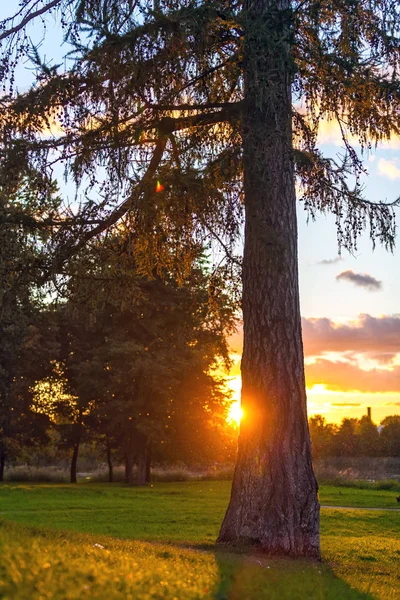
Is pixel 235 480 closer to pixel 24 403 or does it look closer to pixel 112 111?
pixel 112 111

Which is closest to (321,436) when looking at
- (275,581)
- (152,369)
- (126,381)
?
(126,381)

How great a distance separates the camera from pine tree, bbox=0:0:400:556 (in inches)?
400

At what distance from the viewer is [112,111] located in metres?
11.0

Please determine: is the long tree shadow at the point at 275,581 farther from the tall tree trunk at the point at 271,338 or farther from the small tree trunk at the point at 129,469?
the small tree trunk at the point at 129,469

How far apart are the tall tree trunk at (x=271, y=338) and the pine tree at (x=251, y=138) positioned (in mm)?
21

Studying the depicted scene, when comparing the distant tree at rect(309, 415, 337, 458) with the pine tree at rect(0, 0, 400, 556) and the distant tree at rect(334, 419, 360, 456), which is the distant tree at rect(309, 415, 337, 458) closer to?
the distant tree at rect(334, 419, 360, 456)

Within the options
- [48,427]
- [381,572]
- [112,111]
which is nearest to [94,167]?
[112,111]

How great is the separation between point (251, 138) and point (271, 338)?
3.03m

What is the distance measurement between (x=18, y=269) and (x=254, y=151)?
4.98 m

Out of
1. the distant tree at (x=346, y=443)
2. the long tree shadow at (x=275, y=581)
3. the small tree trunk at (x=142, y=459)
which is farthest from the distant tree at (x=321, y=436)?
the long tree shadow at (x=275, y=581)

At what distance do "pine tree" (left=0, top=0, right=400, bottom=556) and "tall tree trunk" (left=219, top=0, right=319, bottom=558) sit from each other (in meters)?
0.02

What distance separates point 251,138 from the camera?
10.5 m

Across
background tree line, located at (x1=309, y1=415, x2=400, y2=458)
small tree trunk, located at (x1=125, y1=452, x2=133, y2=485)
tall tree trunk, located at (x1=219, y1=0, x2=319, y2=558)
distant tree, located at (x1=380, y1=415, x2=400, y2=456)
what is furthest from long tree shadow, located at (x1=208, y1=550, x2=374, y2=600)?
distant tree, located at (x1=380, y1=415, x2=400, y2=456)

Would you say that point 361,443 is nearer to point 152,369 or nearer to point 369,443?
point 369,443
